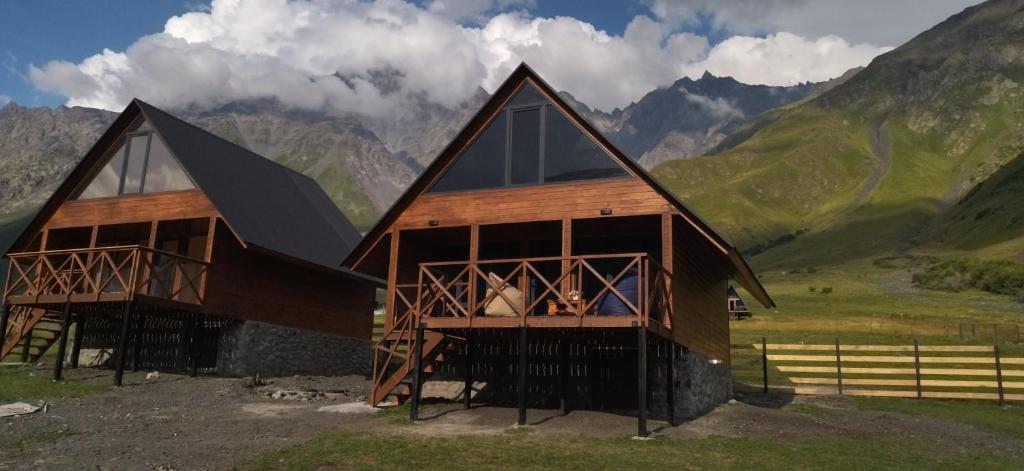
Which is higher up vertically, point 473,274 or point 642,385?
point 473,274

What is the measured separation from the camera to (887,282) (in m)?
63.6

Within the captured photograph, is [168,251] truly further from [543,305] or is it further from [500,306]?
[500,306]

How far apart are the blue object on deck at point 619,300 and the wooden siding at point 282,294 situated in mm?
12644

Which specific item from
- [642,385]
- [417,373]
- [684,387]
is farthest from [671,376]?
[417,373]

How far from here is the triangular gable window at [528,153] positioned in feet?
57.4

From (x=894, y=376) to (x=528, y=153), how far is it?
16869 millimetres

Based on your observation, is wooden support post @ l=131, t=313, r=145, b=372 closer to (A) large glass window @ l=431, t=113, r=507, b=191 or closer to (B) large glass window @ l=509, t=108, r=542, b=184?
(A) large glass window @ l=431, t=113, r=507, b=191

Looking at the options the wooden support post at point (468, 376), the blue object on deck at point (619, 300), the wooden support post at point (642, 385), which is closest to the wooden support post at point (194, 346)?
the wooden support post at point (468, 376)

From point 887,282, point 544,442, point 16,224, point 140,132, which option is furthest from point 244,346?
point 16,224

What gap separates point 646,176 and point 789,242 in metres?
106

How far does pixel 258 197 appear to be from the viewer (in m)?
25.7

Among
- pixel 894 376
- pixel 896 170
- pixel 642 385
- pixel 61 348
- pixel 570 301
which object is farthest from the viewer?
pixel 896 170

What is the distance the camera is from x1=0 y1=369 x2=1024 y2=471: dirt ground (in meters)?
12.1

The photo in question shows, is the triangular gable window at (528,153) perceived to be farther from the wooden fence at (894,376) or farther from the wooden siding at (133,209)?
the wooden fence at (894,376)
